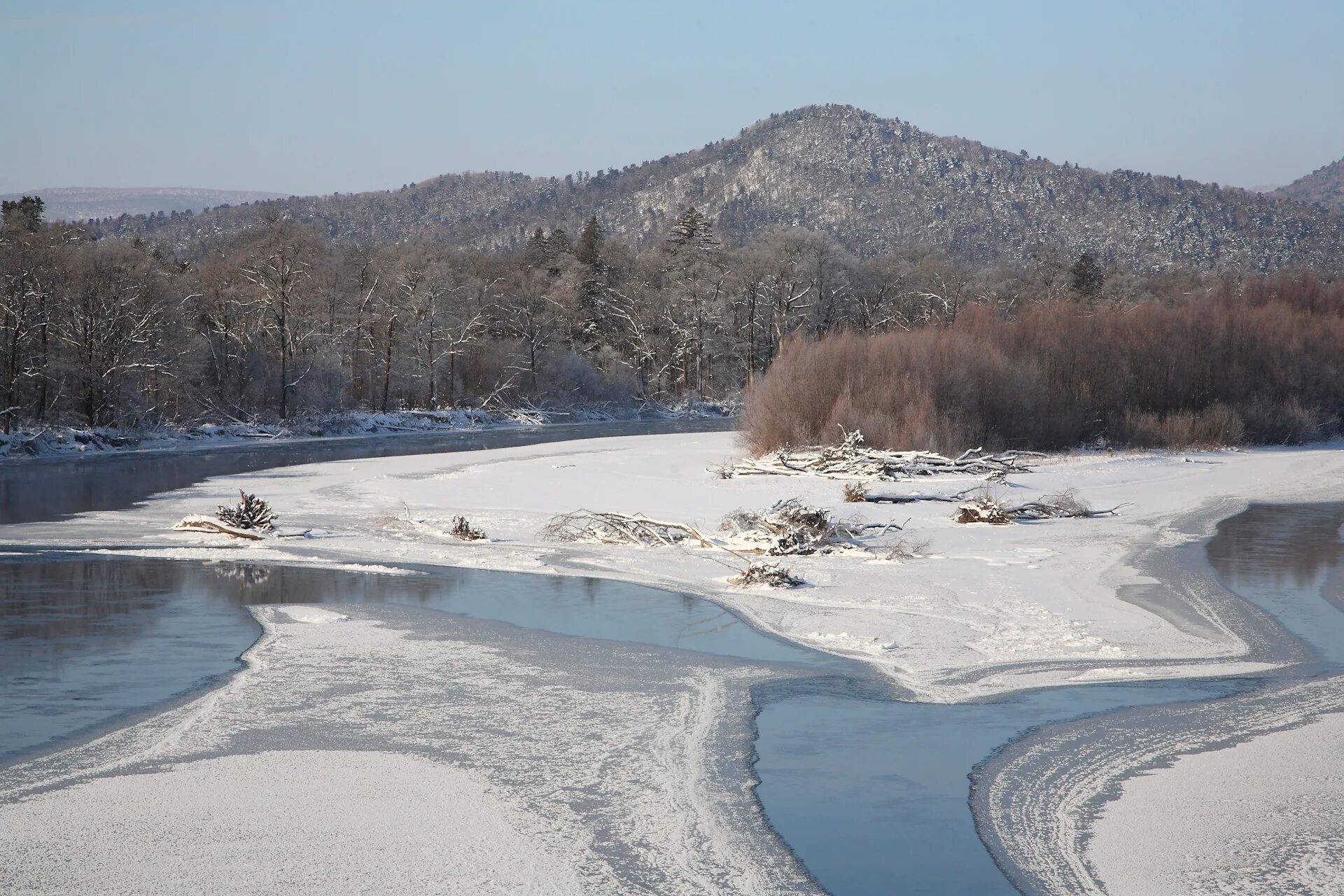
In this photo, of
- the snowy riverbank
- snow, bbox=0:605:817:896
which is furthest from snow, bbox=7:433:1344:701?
the snowy riverbank

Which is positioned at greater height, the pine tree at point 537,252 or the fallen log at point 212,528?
the pine tree at point 537,252

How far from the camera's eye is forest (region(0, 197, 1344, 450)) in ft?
96.8

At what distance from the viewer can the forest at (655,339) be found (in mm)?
29500

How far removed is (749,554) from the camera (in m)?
13.8

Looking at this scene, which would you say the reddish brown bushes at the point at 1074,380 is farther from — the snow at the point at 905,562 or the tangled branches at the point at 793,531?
the tangled branches at the point at 793,531

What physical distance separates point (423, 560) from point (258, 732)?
716 cm

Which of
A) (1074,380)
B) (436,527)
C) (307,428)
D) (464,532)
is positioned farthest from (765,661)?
(307,428)

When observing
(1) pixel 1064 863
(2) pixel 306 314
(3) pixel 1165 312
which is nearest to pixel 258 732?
(1) pixel 1064 863

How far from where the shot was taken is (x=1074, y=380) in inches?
1309

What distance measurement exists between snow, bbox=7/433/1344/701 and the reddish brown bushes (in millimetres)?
2610

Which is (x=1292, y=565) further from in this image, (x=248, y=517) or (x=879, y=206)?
(x=879, y=206)

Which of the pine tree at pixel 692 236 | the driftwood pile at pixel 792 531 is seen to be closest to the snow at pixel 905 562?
the driftwood pile at pixel 792 531

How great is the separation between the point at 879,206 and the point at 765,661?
15355 cm

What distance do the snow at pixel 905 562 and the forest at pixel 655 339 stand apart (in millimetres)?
4098
